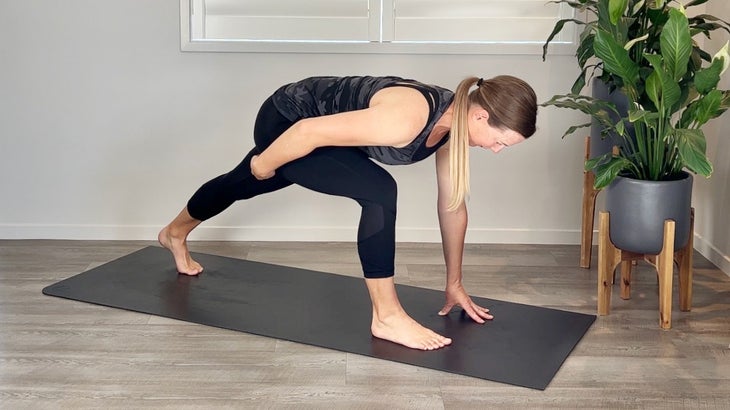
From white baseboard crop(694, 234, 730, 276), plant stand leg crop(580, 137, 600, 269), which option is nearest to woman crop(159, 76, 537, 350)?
plant stand leg crop(580, 137, 600, 269)

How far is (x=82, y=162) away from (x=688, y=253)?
7.89 feet

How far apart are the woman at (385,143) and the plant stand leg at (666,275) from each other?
1.73ft

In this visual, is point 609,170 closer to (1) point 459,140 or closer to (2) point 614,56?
(2) point 614,56

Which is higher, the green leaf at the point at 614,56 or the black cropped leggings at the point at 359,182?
the green leaf at the point at 614,56

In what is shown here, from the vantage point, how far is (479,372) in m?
2.26

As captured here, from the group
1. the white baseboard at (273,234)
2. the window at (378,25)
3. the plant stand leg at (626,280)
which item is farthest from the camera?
the white baseboard at (273,234)

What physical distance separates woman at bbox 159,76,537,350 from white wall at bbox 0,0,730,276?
36.8 inches

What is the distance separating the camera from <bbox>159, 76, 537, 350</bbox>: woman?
2260 millimetres

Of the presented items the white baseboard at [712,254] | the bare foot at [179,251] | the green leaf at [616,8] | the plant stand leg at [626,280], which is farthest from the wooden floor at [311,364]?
the green leaf at [616,8]

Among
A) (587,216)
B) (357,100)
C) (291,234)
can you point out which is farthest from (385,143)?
(291,234)

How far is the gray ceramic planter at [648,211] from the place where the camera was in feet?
8.57

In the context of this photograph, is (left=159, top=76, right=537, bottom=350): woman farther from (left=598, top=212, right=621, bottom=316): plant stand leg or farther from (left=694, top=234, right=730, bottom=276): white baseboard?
(left=694, top=234, right=730, bottom=276): white baseboard

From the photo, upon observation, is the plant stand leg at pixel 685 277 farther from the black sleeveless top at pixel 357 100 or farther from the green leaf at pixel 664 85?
the black sleeveless top at pixel 357 100

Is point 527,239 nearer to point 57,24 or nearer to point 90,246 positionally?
point 90,246
